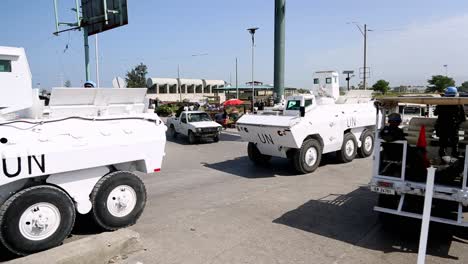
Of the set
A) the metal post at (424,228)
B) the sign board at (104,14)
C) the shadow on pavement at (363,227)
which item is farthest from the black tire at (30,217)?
the sign board at (104,14)

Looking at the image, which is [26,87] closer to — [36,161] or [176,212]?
[36,161]

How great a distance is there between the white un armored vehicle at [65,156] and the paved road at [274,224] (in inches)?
39.2

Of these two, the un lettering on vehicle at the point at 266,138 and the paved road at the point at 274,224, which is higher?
the un lettering on vehicle at the point at 266,138

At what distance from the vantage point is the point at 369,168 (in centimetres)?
1086

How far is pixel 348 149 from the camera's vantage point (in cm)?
1180

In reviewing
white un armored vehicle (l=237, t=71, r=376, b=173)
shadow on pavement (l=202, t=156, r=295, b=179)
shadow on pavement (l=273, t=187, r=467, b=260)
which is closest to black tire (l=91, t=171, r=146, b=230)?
shadow on pavement (l=273, t=187, r=467, b=260)

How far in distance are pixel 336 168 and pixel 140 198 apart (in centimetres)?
674

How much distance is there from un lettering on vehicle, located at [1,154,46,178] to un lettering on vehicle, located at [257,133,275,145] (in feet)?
21.3

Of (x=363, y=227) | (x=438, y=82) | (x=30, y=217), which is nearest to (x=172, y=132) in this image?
(x=363, y=227)

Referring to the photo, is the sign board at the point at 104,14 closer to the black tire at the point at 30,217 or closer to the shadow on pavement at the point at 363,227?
the black tire at the point at 30,217

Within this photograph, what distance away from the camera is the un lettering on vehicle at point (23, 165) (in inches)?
176

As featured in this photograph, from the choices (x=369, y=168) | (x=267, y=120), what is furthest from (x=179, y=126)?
(x=369, y=168)

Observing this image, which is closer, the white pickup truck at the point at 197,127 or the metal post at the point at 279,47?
the white pickup truck at the point at 197,127

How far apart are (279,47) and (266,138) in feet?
31.0
